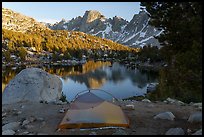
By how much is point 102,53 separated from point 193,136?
177332 mm

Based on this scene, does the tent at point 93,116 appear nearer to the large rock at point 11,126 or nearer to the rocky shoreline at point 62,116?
the rocky shoreline at point 62,116

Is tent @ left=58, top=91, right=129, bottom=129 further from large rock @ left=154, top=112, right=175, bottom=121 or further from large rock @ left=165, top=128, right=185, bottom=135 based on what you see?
large rock @ left=165, top=128, right=185, bottom=135

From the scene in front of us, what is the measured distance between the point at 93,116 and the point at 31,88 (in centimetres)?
978

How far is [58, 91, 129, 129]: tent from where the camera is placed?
1201 centimetres

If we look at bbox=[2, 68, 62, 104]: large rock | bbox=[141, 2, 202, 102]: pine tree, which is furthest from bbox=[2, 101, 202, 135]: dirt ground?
bbox=[2, 68, 62, 104]: large rock

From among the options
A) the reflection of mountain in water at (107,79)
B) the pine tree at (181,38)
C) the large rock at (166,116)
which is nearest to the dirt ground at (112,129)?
the large rock at (166,116)

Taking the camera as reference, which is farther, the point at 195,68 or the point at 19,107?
the point at 19,107

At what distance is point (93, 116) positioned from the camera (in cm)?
1234

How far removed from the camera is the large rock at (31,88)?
66.9 ft

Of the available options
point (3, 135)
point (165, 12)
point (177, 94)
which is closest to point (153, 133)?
point (165, 12)

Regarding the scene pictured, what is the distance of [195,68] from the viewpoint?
32.1ft

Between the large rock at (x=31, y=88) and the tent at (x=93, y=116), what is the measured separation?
7.67 meters

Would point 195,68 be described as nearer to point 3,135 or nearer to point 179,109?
point 179,109

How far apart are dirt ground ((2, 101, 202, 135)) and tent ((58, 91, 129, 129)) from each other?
0.88 feet
